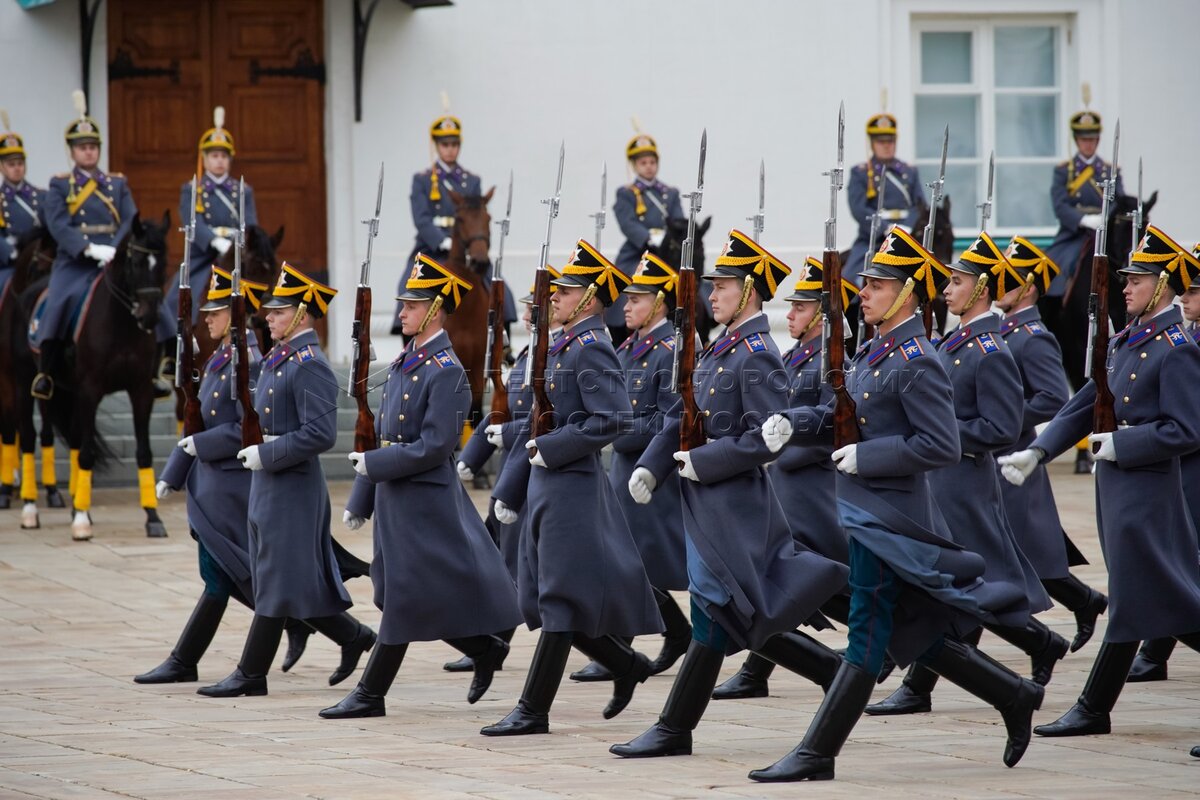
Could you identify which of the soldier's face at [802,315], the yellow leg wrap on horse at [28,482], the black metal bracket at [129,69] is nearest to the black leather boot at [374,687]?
the soldier's face at [802,315]

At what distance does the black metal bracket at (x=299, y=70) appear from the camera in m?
18.5

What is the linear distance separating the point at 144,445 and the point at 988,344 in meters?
8.01

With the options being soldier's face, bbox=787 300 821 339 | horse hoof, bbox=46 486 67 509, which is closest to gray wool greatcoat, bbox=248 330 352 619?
soldier's face, bbox=787 300 821 339

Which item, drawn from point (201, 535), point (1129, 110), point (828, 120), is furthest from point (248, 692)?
point (1129, 110)

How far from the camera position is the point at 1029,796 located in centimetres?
638

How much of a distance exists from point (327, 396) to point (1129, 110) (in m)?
13.2

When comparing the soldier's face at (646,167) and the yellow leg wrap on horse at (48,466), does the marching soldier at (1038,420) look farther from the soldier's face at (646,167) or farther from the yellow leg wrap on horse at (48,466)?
the yellow leg wrap on horse at (48,466)

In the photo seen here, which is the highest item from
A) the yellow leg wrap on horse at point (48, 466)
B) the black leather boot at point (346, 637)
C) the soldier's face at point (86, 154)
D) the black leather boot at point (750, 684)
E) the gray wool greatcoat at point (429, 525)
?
the soldier's face at point (86, 154)

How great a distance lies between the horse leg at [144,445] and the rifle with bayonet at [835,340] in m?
8.08

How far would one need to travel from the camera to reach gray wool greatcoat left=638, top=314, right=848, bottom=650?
23.5 ft

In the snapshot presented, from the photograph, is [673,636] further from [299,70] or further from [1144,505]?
[299,70]

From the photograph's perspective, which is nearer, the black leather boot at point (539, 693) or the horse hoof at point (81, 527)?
the black leather boot at point (539, 693)

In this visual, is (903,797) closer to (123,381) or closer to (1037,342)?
(1037,342)

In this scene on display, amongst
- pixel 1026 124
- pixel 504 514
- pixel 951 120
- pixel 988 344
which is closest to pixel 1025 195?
pixel 1026 124
